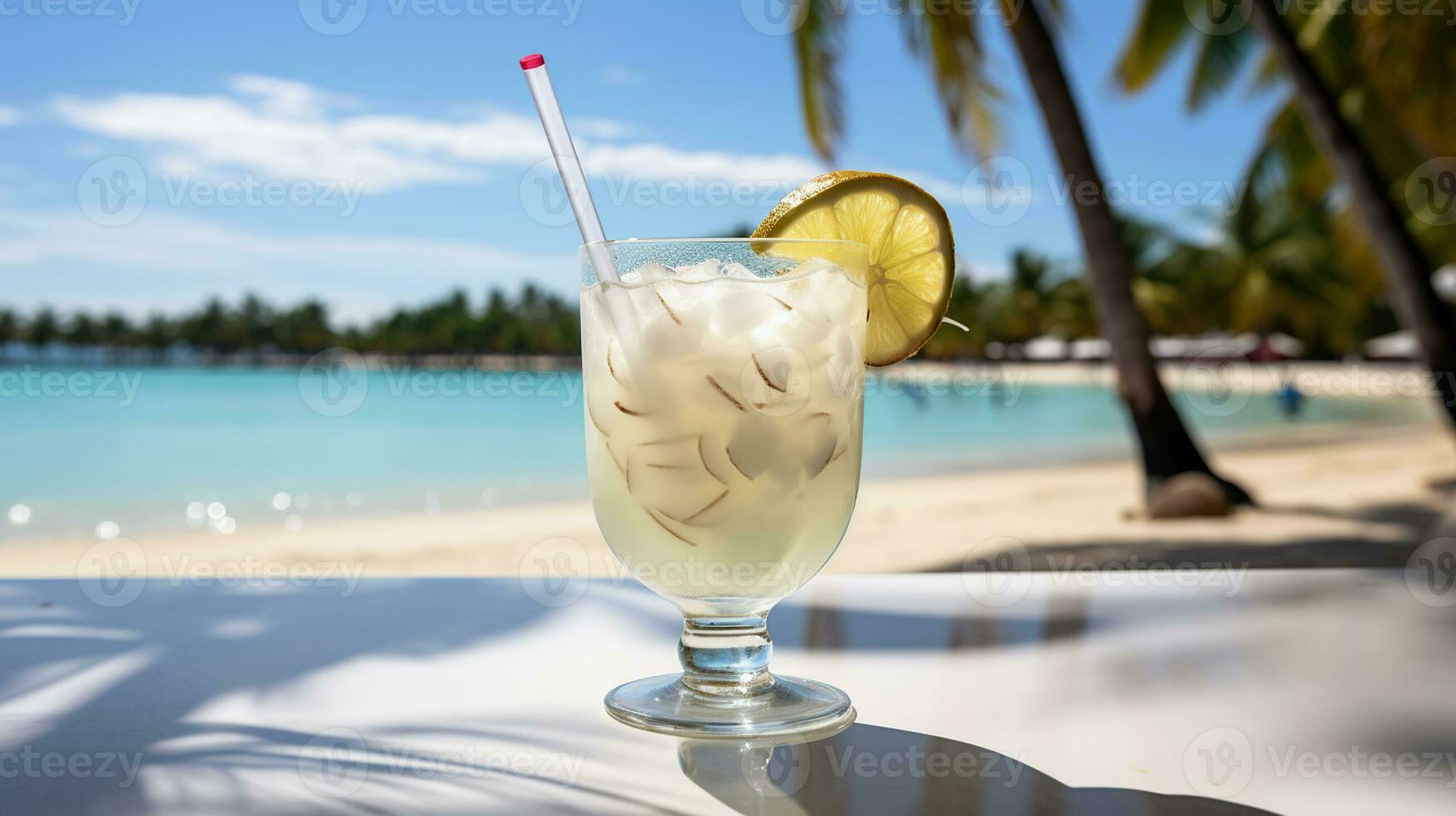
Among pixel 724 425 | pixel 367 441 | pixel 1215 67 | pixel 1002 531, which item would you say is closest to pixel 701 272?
pixel 724 425

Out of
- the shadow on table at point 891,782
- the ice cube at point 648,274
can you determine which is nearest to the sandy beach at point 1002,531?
the ice cube at point 648,274

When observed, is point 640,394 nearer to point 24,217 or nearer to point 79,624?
point 79,624

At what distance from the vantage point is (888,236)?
1.08 m

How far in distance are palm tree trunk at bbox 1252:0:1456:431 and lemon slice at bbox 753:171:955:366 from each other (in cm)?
630

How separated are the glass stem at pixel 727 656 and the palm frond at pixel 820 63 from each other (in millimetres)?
7419

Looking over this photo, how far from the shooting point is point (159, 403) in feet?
108

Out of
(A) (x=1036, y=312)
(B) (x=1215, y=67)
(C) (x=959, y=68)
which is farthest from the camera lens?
(A) (x=1036, y=312)

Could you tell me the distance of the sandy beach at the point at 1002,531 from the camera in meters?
7.83

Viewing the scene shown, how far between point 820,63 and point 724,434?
7.47 m

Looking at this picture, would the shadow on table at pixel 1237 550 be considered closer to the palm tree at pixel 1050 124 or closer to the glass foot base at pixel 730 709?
the palm tree at pixel 1050 124

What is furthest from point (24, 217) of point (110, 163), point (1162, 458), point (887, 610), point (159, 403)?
point (887, 610)

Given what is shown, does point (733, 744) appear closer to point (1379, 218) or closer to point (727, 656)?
point (727, 656)

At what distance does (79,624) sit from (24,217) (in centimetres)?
5921

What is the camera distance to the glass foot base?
84 cm
